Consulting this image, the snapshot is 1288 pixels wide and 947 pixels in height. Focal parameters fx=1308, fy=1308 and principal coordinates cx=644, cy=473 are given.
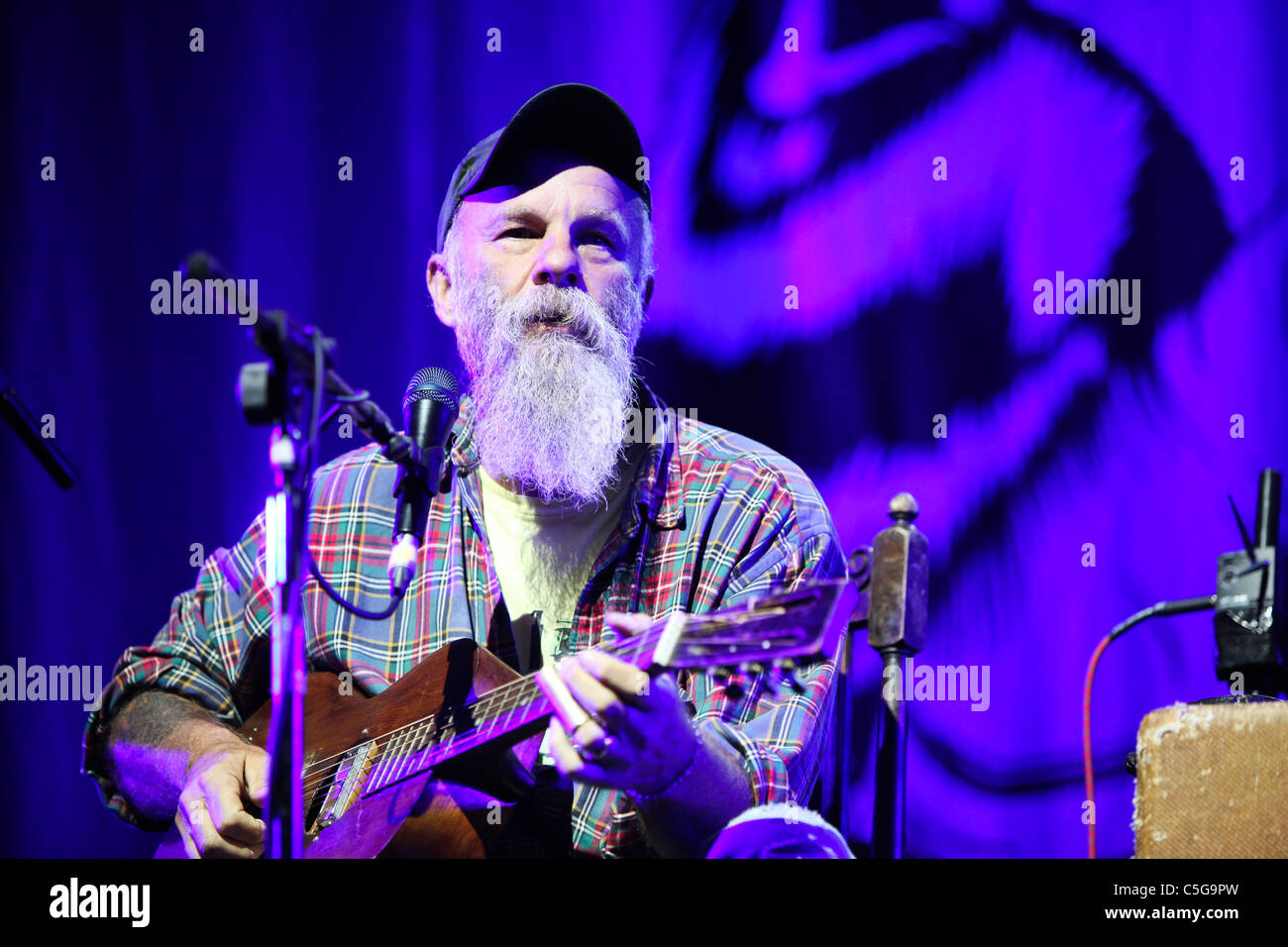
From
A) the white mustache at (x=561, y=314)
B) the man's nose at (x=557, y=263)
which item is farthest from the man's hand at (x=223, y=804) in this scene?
the man's nose at (x=557, y=263)

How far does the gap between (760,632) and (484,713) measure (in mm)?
611

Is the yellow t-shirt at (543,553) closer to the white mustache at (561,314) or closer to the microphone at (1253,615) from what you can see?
the white mustache at (561,314)

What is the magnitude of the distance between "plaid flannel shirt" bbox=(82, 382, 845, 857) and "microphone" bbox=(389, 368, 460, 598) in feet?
2.37

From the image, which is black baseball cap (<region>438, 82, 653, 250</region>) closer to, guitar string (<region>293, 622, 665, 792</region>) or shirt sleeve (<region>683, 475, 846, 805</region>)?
shirt sleeve (<region>683, 475, 846, 805</region>)

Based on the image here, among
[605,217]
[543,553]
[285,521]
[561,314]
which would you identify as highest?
[605,217]

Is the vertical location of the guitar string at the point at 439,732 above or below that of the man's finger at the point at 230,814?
above

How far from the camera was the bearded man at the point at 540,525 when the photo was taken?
263cm

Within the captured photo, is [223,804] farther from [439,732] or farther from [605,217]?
[605,217]

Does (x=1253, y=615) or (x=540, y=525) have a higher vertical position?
(x=540, y=525)

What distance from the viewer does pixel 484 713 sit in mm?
2289

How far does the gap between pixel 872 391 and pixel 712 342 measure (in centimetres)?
44

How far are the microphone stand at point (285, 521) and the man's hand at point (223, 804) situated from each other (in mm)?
568

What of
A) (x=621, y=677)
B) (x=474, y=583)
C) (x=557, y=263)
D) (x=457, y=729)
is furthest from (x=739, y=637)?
(x=557, y=263)
